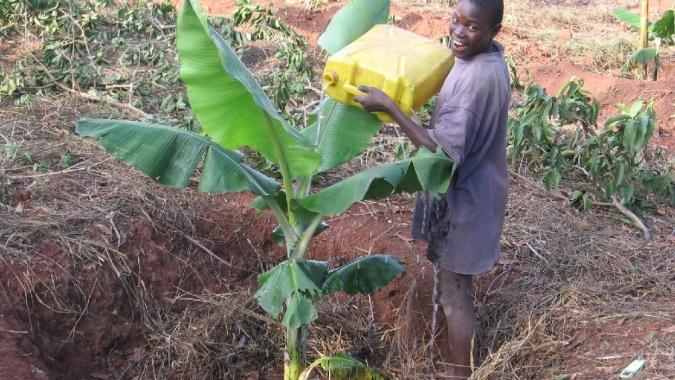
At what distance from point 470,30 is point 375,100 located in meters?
0.44

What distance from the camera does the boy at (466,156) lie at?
2.63 metres

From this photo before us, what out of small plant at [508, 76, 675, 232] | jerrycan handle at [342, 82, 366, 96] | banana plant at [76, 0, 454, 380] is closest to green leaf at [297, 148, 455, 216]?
banana plant at [76, 0, 454, 380]

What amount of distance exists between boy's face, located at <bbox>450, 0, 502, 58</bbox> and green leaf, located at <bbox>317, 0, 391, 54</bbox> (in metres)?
0.64

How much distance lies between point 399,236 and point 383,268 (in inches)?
37.6

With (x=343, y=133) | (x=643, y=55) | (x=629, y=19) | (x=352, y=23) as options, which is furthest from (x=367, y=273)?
(x=629, y=19)

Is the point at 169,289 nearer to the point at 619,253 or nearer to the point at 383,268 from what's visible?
the point at 383,268

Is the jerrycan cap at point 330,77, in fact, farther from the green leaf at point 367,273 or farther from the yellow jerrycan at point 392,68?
the green leaf at point 367,273

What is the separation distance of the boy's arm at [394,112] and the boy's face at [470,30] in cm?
34

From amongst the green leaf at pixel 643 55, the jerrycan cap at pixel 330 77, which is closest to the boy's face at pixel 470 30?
the jerrycan cap at pixel 330 77

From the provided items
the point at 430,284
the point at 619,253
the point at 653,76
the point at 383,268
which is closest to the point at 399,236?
the point at 430,284

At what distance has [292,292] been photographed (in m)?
2.75

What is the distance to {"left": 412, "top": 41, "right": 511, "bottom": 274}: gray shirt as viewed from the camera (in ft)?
8.68

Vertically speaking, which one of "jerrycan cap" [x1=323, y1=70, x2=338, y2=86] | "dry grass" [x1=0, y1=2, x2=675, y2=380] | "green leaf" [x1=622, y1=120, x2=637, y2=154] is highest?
"jerrycan cap" [x1=323, y1=70, x2=338, y2=86]

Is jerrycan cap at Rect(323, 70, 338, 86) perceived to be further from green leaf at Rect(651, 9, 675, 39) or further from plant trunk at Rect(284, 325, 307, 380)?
green leaf at Rect(651, 9, 675, 39)
